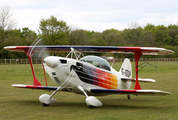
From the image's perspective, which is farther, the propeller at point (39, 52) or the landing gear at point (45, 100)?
the propeller at point (39, 52)

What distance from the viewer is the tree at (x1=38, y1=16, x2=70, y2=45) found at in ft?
201

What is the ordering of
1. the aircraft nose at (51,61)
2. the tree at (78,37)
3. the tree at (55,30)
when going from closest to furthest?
the aircraft nose at (51,61) < the tree at (55,30) < the tree at (78,37)

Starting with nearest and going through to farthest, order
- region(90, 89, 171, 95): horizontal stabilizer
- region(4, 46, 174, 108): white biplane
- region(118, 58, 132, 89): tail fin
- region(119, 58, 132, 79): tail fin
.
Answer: region(90, 89, 171, 95): horizontal stabilizer < region(4, 46, 174, 108): white biplane < region(118, 58, 132, 89): tail fin < region(119, 58, 132, 79): tail fin

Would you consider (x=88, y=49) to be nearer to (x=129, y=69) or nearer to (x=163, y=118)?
(x=129, y=69)

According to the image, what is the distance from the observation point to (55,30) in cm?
6350

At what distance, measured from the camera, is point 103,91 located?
10.9 metres

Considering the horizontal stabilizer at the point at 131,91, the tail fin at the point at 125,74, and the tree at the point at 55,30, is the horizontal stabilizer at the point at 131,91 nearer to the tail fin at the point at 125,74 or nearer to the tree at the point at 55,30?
A: the tail fin at the point at 125,74

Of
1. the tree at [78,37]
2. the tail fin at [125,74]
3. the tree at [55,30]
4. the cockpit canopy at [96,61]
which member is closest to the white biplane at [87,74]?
the cockpit canopy at [96,61]

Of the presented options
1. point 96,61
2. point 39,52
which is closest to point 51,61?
point 96,61

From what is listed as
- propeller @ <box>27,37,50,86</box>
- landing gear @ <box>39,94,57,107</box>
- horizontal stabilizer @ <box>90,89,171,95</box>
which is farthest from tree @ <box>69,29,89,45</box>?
horizontal stabilizer @ <box>90,89,171,95</box>

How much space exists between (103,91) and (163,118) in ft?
11.0

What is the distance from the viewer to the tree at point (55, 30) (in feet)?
201

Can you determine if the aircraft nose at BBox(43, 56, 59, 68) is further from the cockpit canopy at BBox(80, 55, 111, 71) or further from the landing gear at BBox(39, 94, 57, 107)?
the landing gear at BBox(39, 94, 57, 107)

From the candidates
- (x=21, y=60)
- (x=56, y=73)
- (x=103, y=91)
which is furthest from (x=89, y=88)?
(x=21, y=60)
